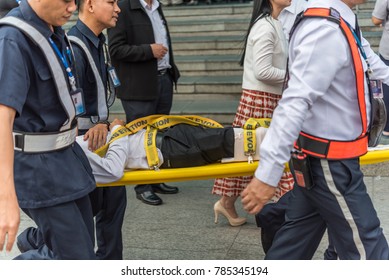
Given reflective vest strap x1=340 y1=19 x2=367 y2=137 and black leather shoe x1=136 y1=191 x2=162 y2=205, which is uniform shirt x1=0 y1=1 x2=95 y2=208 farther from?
black leather shoe x1=136 y1=191 x2=162 y2=205

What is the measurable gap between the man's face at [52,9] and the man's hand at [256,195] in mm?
1034

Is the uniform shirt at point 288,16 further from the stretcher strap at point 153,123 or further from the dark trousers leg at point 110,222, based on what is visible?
the dark trousers leg at point 110,222

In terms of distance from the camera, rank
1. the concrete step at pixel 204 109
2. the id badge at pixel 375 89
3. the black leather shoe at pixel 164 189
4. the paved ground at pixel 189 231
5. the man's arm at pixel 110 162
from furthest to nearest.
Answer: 1. the concrete step at pixel 204 109
2. the black leather shoe at pixel 164 189
3. the paved ground at pixel 189 231
4. the man's arm at pixel 110 162
5. the id badge at pixel 375 89

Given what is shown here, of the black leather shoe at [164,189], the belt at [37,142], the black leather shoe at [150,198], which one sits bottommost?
the black leather shoe at [164,189]

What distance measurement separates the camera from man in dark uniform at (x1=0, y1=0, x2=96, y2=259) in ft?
8.46

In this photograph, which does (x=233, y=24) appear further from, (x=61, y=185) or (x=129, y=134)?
(x=61, y=185)

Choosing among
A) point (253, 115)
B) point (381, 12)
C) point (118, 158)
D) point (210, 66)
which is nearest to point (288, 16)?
point (253, 115)

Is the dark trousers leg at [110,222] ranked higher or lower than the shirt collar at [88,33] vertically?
lower

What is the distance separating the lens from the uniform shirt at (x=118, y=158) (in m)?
3.53

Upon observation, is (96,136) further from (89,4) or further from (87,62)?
(89,4)

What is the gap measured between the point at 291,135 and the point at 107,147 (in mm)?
1581

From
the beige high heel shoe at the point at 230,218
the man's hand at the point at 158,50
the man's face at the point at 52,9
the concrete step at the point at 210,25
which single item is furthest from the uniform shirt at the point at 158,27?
the concrete step at the point at 210,25

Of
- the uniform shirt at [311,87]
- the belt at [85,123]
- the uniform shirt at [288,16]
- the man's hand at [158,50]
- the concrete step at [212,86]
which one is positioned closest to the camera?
the uniform shirt at [311,87]

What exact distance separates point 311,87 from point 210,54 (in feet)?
22.8
